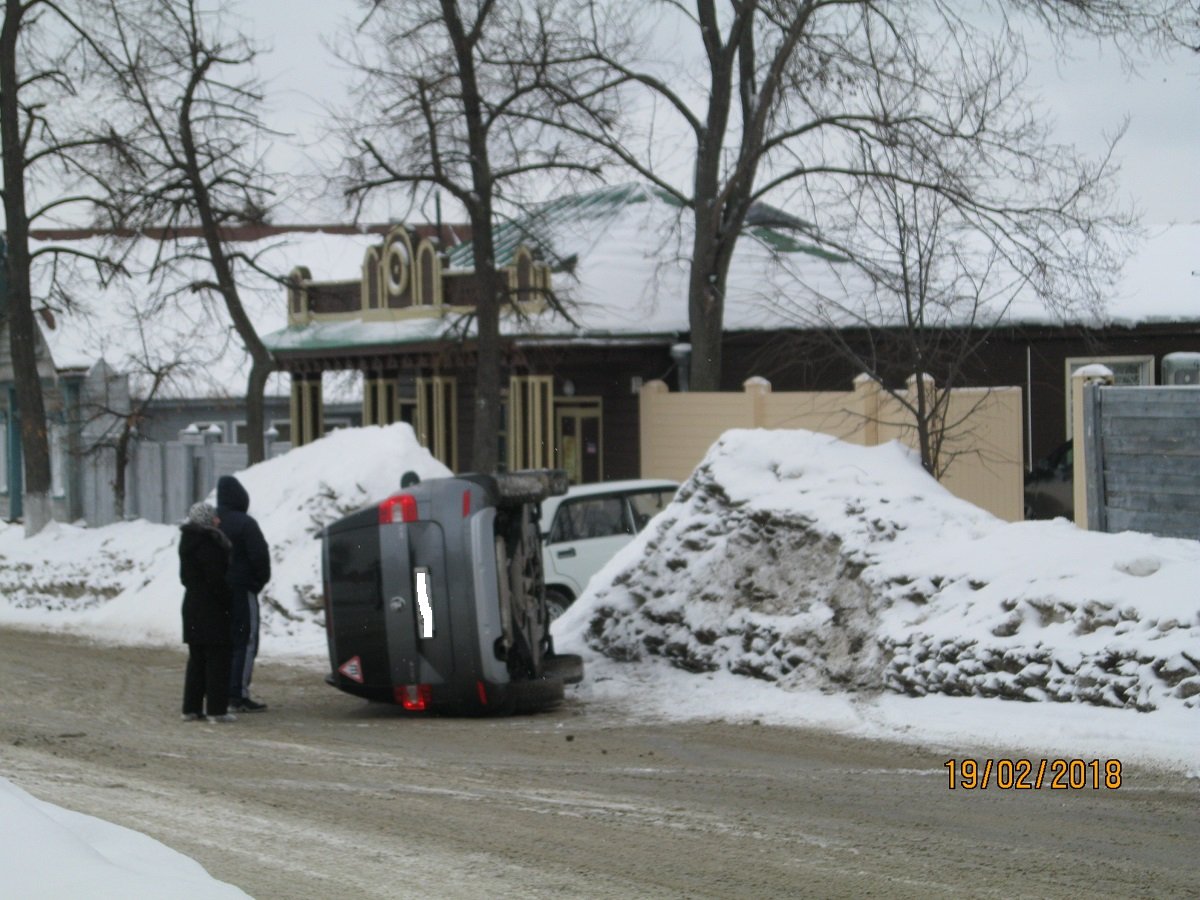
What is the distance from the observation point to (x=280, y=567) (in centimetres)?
1797

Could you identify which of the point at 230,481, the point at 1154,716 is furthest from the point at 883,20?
the point at 1154,716

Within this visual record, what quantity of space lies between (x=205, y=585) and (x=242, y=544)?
0.73m

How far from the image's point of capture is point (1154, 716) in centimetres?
916

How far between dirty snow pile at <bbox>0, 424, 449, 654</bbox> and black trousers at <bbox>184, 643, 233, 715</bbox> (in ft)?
14.7

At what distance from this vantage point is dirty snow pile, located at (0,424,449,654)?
17.4 metres

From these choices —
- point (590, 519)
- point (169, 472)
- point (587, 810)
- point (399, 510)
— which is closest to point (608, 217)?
point (169, 472)

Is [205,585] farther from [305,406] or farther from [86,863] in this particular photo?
[305,406]

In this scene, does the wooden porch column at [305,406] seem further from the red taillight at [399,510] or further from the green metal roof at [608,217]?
the red taillight at [399,510]

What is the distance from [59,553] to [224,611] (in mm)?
14377

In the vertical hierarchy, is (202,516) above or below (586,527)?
above

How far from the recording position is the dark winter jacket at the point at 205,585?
1143cm

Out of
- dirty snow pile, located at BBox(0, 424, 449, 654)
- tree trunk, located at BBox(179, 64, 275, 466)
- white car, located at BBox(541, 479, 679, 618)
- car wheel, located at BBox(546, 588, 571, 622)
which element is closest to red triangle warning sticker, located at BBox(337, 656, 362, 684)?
white car, located at BBox(541, 479, 679, 618)

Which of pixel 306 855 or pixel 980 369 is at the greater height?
pixel 980 369

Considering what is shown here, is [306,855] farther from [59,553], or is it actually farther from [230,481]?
[59,553]
